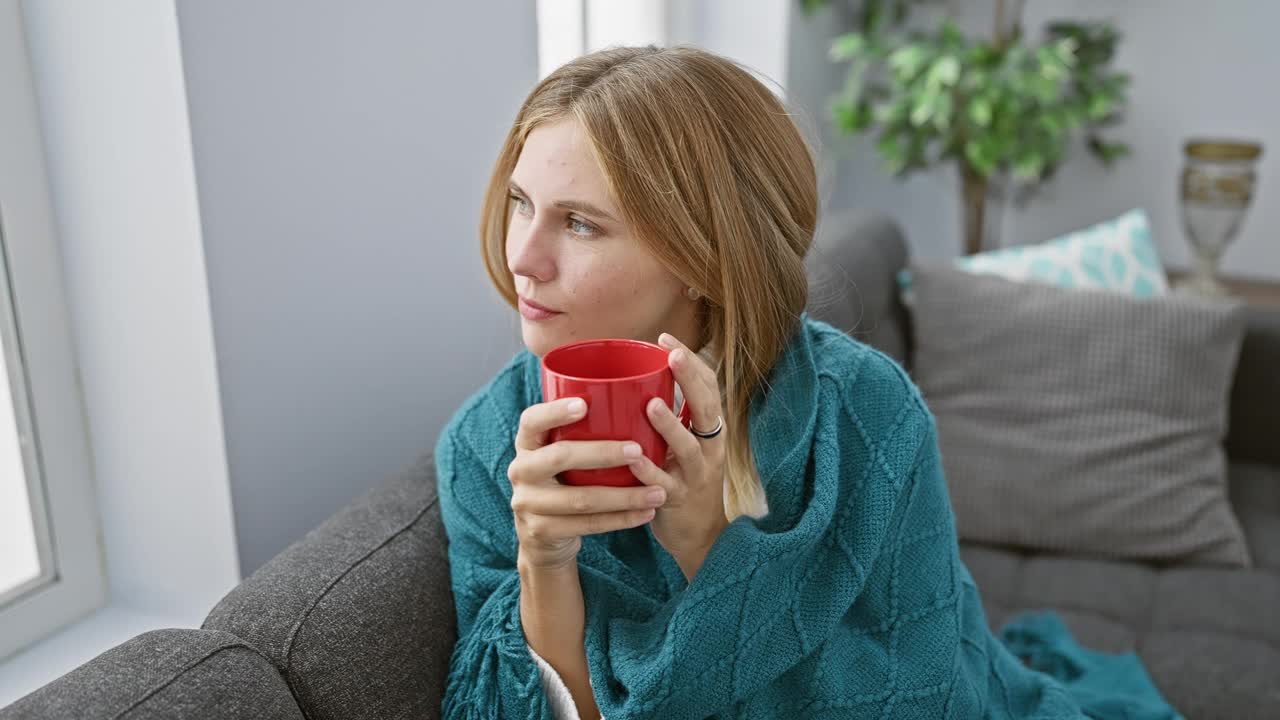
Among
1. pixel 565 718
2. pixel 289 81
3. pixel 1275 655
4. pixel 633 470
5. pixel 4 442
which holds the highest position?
pixel 289 81

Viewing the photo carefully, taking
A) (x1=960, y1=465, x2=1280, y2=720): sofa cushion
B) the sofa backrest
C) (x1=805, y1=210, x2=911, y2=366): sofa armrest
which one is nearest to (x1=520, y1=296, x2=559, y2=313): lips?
(x1=805, y1=210, x2=911, y2=366): sofa armrest

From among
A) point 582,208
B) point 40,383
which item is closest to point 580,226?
point 582,208

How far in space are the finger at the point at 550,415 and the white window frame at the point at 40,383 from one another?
0.78 metres

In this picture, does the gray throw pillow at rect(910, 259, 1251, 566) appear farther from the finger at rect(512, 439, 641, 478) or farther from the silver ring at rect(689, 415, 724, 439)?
the finger at rect(512, 439, 641, 478)

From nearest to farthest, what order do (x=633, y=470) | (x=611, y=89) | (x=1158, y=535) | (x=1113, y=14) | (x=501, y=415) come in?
(x=633, y=470) → (x=611, y=89) → (x=501, y=415) → (x=1158, y=535) → (x=1113, y=14)

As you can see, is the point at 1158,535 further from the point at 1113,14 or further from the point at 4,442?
the point at 1113,14

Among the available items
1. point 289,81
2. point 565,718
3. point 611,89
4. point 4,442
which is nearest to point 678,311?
point 611,89

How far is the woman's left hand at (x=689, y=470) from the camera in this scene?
2.76 feet

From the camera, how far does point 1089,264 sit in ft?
7.54

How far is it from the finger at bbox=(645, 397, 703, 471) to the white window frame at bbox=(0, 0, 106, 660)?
85 cm

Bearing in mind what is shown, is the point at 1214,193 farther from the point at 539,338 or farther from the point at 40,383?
the point at 40,383

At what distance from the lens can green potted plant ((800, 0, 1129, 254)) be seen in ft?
10.2

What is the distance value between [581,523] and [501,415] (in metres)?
0.35

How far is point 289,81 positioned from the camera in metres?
1.34
